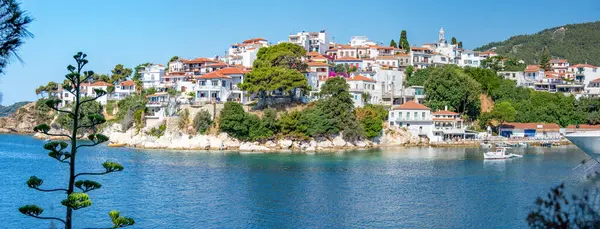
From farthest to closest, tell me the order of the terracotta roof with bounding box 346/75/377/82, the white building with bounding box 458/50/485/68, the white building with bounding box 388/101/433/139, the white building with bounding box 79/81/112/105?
the white building with bounding box 458/50/485/68 → the white building with bounding box 79/81/112/105 → the terracotta roof with bounding box 346/75/377/82 → the white building with bounding box 388/101/433/139

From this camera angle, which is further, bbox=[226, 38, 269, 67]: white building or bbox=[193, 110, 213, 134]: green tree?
bbox=[226, 38, 269, 67]: white building

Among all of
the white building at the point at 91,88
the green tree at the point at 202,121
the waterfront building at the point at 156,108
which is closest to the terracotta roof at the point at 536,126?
the green tree at the point at 202,121

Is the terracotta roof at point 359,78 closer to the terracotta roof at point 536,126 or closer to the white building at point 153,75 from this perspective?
the terracotta roof at point 536,126

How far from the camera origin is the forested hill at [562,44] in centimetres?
10100

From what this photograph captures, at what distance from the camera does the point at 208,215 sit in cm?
2152

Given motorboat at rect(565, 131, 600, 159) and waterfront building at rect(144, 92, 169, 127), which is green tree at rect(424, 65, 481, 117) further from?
motorboat at rect(565, 131, 600, 159)

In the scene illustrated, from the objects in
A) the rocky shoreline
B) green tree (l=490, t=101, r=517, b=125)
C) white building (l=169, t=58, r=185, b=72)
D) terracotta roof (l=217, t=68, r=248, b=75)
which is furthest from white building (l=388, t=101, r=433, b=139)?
white building (l=169, t=58, r=185, b=72)

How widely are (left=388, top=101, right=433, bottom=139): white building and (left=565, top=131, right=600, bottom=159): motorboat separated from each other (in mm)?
22725

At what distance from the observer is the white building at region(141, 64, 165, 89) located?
205ft

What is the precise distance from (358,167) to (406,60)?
31.7 metres

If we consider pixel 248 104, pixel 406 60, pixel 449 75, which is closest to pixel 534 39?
pixel 406 60

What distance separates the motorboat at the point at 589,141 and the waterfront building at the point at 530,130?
26.3 meters

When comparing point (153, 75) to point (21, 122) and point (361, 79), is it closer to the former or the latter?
point (21, 122)

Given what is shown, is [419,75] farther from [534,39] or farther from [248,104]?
[534,39]
